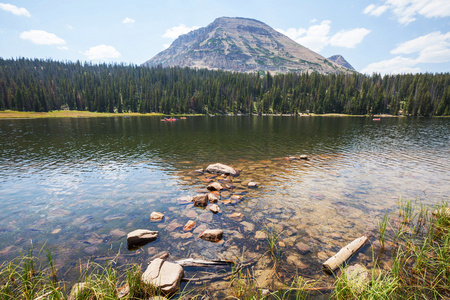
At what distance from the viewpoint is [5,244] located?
10.2m

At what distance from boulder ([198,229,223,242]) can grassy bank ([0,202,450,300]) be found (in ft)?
8.40

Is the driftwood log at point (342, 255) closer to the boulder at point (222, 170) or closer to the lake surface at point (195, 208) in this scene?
the lake surface at point (195, 208)

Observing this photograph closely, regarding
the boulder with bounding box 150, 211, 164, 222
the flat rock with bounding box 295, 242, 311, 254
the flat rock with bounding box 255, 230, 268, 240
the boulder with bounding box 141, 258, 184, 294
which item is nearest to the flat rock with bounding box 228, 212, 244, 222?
the flat rock with bounding box 255, 230, 268, 240

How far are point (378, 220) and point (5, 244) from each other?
20.7 m

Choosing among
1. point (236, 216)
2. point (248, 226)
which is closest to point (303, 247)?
point (248, 226)

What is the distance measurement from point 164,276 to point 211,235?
11.8 ft

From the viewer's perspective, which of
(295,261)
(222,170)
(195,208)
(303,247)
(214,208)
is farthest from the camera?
(222,170)

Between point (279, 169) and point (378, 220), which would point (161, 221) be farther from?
point (279, 169)

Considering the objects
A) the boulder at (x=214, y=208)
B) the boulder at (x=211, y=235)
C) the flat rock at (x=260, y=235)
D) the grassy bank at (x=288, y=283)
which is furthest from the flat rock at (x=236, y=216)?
the grassy bank at (x=288, y=283)

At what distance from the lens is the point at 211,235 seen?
10.7 meters

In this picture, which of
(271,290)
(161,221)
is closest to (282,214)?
(271,290)

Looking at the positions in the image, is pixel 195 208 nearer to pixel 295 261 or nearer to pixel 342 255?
pixel 295 261

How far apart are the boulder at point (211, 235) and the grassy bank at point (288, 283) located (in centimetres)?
256

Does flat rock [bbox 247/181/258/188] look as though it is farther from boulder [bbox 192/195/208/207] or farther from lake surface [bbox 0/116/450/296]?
boulder [bbox 192/195/208/207]
